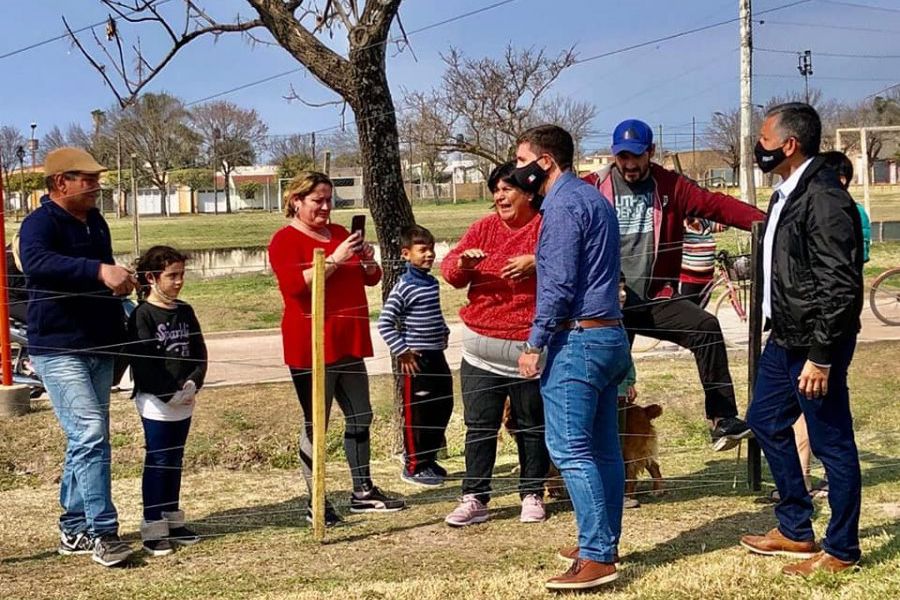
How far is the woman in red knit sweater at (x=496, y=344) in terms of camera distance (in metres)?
5.38

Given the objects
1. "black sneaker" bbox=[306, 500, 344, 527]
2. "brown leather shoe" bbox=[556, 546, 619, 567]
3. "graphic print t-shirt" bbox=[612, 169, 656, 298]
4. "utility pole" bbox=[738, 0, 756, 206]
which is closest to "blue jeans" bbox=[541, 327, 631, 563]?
"brown leather shoe" bbox=[556, 546, 619, 567]

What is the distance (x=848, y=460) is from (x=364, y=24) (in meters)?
4.09

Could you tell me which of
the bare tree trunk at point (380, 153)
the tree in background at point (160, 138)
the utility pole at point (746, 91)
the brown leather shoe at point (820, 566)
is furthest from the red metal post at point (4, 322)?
the tree in background at point (160, 138)

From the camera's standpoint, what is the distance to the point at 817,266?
4.22m

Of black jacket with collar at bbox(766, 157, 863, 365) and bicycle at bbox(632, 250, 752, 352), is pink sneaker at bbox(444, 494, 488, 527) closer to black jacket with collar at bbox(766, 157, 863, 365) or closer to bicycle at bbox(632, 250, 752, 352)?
black jacket with collar at bbox(766, 157, 863, 365)

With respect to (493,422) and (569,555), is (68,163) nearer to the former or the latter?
(493,422)

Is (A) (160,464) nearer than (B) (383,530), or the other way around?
(A) (160,464)

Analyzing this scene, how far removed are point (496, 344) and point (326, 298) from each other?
0.90 meters

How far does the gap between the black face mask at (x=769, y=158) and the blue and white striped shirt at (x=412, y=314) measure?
2045mm

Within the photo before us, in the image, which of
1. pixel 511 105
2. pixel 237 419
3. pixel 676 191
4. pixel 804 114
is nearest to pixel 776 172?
pixel 804 114

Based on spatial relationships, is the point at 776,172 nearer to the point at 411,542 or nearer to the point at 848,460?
the point at 848,460

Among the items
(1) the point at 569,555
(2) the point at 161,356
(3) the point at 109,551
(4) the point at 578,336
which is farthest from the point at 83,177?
(1) the point at 569,555

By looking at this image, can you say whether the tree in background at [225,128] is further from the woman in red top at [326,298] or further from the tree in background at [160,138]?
the woman in red top at [326,298]

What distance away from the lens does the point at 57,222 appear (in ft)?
16.6
